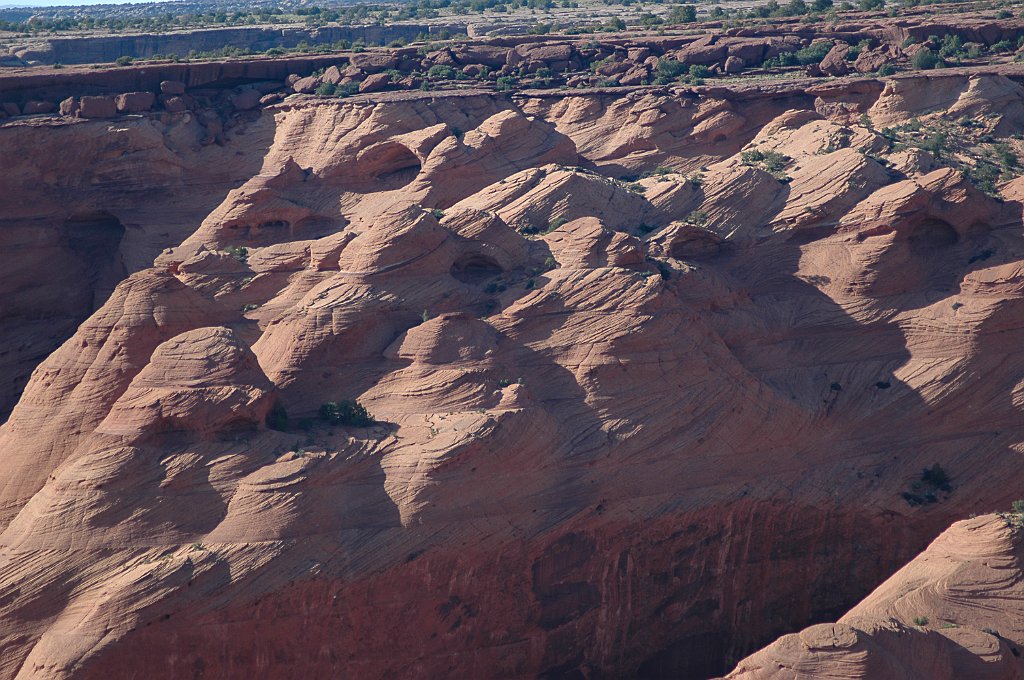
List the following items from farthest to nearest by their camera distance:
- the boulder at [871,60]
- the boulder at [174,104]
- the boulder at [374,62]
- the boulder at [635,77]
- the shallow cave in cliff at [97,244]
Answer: the boulder at [871,60]
the boulder at [374,62]
the boulder at [635,77]
the boulder at [174,104]
the shallow cave in cliff at [97,244]

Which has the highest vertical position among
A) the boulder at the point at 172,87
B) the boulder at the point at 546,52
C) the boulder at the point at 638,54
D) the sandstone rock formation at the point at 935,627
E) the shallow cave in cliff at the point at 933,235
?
the boulder at the point at 172,87

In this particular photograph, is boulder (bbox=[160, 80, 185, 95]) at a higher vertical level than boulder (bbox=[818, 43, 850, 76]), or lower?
higher

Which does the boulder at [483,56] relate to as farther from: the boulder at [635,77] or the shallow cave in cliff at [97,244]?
the shallow cave in cliff at [97,244]

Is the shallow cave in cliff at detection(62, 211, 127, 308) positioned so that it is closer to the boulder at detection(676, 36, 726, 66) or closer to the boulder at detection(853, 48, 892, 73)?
the boulder at detection(676, 36, 726, 66)

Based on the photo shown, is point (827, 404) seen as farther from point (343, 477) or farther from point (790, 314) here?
point (343, 477)

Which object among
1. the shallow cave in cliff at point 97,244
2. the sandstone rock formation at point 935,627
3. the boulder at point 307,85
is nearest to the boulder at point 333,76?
the boulder at point 307,85

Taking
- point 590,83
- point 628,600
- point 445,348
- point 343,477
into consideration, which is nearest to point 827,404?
point 628,600

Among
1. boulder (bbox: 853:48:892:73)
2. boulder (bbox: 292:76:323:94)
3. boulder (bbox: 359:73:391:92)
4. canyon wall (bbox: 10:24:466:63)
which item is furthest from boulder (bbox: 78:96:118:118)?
boulder (bbox: 853:48:892:73)
